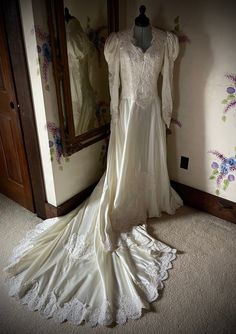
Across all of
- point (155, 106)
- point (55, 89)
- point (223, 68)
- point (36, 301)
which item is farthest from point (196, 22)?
point (36, 301)

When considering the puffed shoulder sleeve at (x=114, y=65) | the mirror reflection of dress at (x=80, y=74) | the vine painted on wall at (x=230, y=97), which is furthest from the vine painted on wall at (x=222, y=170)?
the mirror reflection of dress at (x=80, y=74)

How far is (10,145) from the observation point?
196 centimetres

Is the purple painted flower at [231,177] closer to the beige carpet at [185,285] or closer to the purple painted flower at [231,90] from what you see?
the beige carpet at [185,285]

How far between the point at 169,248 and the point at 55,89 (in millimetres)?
1117

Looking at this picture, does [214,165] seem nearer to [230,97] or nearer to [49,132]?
[230,97]

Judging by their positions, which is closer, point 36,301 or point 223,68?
point 36,301

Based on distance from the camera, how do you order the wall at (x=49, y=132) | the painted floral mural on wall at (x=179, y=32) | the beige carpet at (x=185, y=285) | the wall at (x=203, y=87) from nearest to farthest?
the beige carpet at (x=185, y=285)
the wall at (x=49, y=132)
the wall at (x=203, y=87)
the painted floral mural on wall at (x=179, y=32)

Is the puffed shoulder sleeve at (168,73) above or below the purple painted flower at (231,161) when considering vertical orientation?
above

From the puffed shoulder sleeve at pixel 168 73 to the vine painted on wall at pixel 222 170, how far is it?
1.27 ft

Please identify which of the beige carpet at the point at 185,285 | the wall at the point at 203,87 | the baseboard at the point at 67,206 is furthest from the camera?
the baseboard at the point at 67,206

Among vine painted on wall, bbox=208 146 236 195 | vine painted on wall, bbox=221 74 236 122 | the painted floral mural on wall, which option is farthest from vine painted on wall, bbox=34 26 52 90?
vine painted on wall, bbox=208 146 236 195

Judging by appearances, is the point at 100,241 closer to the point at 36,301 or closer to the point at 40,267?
the point at 40,267

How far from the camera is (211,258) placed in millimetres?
1699

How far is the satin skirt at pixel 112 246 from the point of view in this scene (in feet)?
4.66
